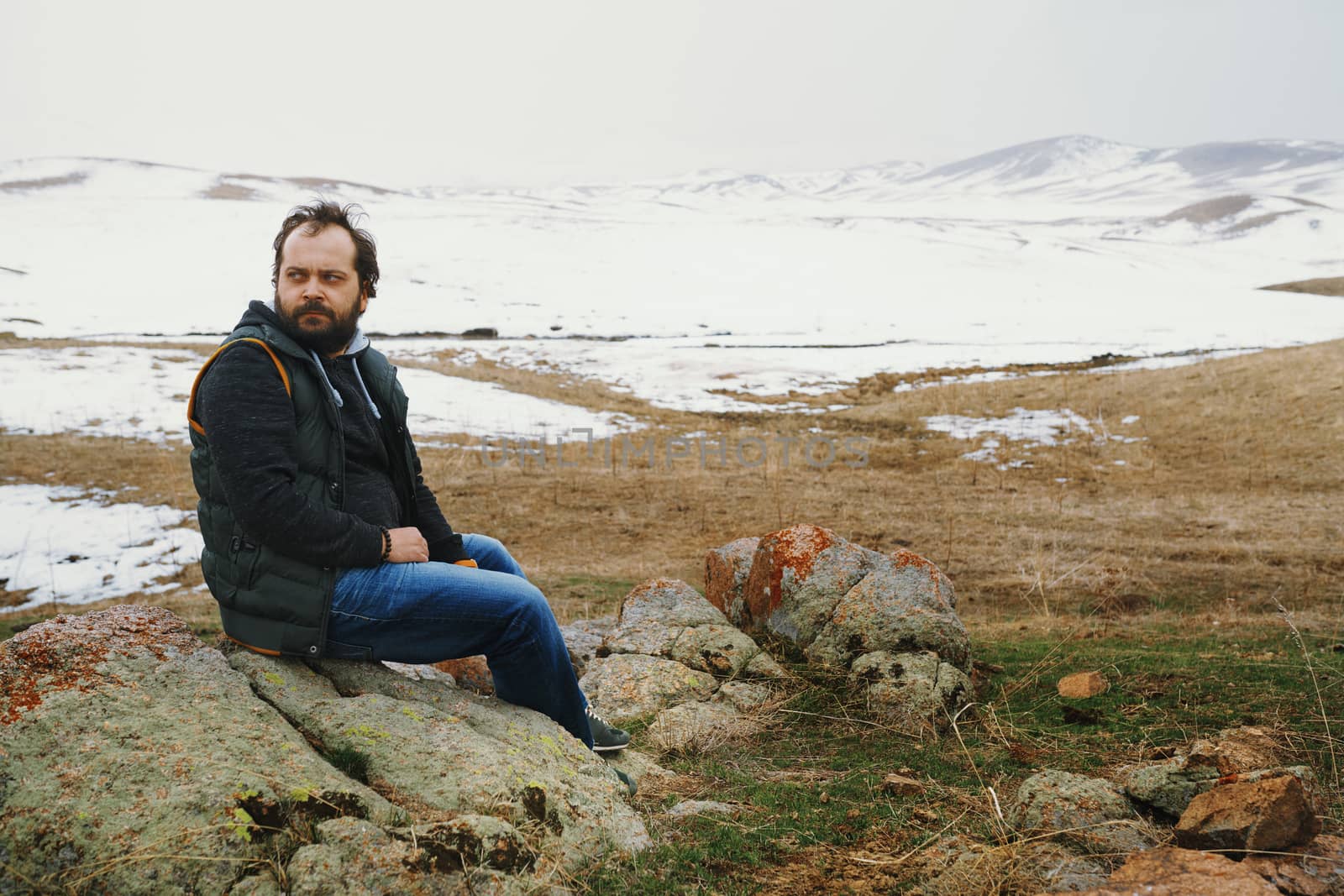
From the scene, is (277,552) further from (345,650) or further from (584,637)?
(584,637)

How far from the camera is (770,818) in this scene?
142 inches

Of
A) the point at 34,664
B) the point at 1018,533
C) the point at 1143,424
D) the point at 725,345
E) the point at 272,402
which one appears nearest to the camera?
the point at 34,664

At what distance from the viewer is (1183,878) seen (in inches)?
102

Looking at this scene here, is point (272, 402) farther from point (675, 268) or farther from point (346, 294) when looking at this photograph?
point (675, 268)

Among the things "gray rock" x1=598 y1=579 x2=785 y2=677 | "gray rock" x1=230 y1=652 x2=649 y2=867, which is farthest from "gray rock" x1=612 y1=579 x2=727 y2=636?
"gray rock" x1=230 y1=652 x2=649 y2=867

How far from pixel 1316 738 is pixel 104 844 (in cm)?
539

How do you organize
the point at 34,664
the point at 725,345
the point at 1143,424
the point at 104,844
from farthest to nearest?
the point at 725,345 → the point at 1143,424 → the point at 34,664 → the point at 104,844

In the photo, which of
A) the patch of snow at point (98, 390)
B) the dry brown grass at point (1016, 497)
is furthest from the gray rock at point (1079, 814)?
the patch of snow at point (98, 390)

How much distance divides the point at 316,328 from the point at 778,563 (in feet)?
13.7

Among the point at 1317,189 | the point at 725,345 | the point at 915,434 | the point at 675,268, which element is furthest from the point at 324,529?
the point at 1317,189

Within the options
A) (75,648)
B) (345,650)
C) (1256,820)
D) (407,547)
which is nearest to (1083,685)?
(1256,820)

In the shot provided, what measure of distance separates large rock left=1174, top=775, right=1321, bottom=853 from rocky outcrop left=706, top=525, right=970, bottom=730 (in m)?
2.02

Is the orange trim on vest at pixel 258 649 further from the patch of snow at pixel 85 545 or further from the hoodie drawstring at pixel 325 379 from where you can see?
the patch of snow at pixel 85 545

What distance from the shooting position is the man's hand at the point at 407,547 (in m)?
3.54
